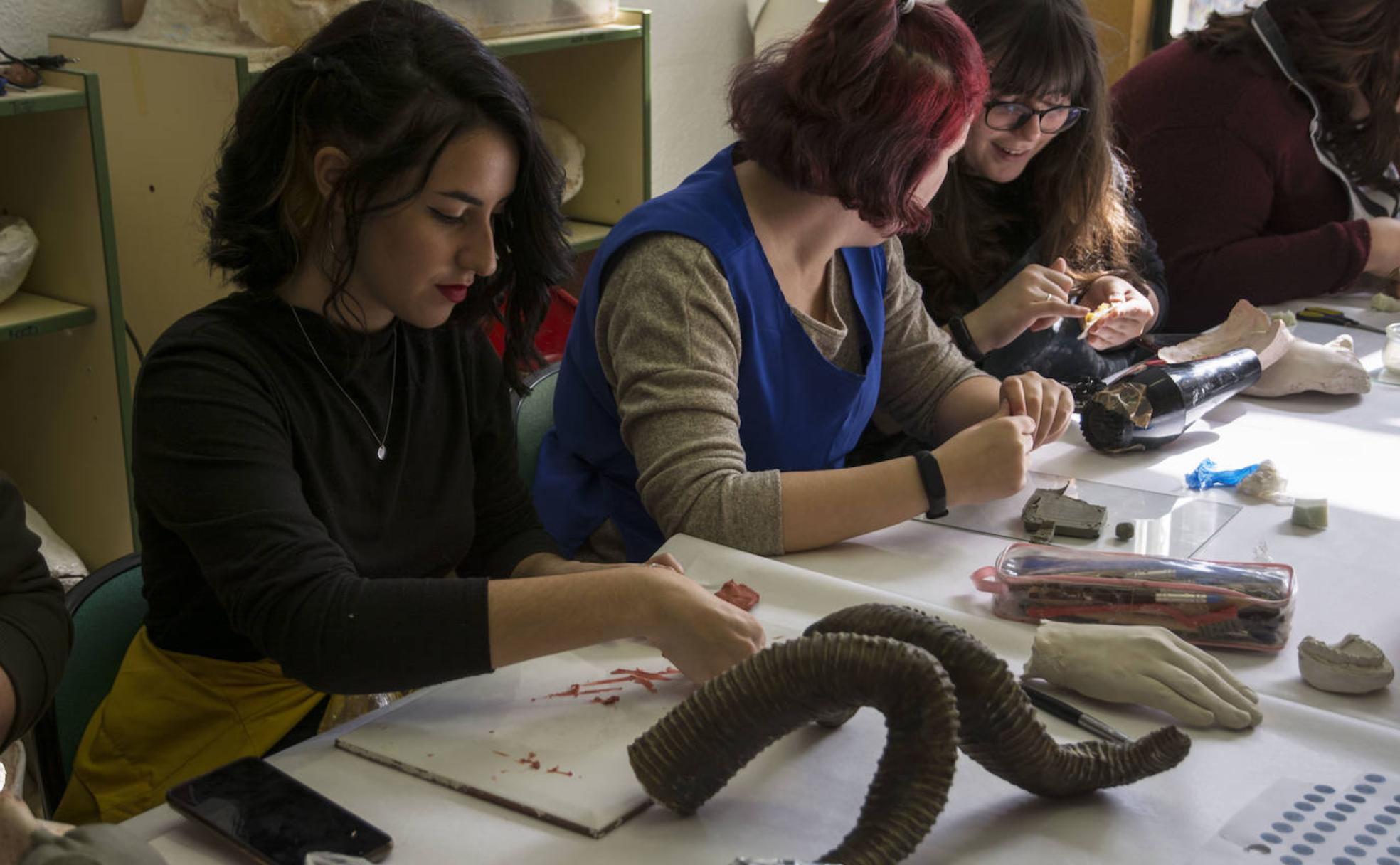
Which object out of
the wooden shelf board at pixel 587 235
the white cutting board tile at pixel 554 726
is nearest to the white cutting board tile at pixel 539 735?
the white cutting board tile at pixel 554 726

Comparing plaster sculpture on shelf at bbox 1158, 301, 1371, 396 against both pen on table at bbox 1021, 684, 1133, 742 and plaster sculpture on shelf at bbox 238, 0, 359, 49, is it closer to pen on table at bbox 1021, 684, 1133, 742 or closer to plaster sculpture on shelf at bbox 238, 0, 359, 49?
pen on table at bbox 1021, 684, 1133, 742

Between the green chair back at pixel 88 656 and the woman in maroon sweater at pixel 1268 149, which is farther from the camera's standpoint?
the woman in maroon sweater at pixel 1268 149

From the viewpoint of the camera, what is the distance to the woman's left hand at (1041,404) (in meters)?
1.62

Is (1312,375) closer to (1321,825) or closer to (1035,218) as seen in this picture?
(1035,218)

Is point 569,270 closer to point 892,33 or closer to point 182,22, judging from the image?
point 892,33

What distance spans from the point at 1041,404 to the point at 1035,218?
0.57 m

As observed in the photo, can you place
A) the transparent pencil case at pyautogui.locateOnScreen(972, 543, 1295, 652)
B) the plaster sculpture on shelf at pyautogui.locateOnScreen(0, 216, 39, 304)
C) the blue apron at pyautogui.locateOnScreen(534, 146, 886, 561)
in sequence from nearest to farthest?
the transparent pencil case at pyautogui.locateOnScreen(972, 543, 1295, 652), the blue apron at pyautogui.locateOnScreen(534, 146, 886, 561), the plaster sculpture on shelf at pyautogui.locateOnScreen(0, 216, 39, 304)

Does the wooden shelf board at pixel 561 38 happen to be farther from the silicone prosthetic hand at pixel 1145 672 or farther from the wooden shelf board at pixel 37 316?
the silicone prosthetic hand at pixel 1145 672

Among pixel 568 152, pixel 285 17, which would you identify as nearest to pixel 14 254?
pixel 285 17

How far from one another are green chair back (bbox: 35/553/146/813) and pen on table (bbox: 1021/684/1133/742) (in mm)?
883

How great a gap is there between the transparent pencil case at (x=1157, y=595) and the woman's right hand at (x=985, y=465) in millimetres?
194

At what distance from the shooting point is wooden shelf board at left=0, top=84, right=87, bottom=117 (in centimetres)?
197

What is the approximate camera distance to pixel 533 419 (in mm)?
1779

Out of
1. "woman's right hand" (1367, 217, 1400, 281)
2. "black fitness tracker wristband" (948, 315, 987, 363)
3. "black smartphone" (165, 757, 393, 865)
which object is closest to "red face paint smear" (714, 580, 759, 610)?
"black smartphone" (165, 757, 393, 865)
